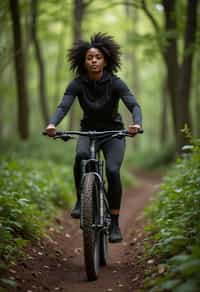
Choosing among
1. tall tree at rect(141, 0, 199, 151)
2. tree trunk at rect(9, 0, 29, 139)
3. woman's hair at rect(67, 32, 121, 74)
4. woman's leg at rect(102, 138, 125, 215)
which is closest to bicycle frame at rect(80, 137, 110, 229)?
woman's leg at rect(102, 138, 125, 215)

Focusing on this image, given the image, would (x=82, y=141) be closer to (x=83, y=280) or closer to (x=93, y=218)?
(x=93, y=218)

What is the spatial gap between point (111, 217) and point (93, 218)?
952 millimetres

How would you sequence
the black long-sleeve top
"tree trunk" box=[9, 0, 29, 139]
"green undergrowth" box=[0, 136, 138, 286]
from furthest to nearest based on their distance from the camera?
"tree trunk" box=[9, 0, 29, 139], the black long-sleeve top, "green undergrowth" box=[0, 136, 138, 286]

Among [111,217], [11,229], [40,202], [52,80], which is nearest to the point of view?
[11,229]

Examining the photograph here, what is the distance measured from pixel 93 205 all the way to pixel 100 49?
6.89 ft

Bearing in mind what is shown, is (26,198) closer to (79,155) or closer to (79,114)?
(79,155)

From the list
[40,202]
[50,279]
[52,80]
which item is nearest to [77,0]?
[40,202]

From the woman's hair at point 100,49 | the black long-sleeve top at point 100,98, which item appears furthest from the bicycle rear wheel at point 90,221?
the woman's hair at point 100,49

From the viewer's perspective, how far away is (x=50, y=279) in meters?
5.52

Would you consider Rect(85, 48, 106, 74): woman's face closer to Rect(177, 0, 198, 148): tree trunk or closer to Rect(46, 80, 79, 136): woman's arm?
Rect(46, 80, 79, 136): woman's arm

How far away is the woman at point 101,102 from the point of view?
19.9 ft

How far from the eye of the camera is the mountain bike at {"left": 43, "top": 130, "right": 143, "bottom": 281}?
17.1 feet

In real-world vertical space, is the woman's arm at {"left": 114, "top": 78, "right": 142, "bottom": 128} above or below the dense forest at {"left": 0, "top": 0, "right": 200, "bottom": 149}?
below

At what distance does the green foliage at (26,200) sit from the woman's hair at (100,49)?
1.93 m
